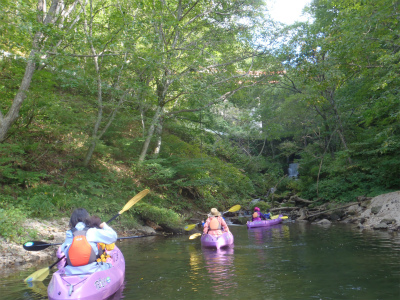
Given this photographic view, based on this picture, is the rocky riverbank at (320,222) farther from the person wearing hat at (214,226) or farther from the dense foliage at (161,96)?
the person wearing hat at (214,226)

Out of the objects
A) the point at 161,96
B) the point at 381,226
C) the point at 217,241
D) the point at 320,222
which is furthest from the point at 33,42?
the point at 320,222

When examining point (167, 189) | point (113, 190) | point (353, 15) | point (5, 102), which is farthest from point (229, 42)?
point (5, 102)

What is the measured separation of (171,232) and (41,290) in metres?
7.79

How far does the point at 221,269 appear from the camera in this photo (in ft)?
21.9

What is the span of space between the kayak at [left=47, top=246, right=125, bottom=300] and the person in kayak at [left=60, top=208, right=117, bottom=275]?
16cm

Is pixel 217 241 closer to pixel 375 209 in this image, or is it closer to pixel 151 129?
pixel 151 129

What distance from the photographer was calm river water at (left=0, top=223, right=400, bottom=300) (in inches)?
195

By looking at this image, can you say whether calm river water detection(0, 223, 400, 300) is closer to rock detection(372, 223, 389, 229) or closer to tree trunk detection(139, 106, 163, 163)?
rock detection(372, 223, 389, 229)

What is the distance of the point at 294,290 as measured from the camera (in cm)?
498

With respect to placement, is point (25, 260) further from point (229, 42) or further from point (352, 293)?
point (229, 42)

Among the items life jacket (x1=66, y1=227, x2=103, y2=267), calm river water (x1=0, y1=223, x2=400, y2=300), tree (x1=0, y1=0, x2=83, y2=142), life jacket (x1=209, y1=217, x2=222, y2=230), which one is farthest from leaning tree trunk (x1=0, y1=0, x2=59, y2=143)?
life jacket (x1=209, y1=217, x2=222, y2=230)

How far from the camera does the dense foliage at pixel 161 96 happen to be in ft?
35.7

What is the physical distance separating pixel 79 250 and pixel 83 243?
0.11m

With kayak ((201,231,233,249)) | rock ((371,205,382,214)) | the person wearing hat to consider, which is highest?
rock ((371,205,382,214))
